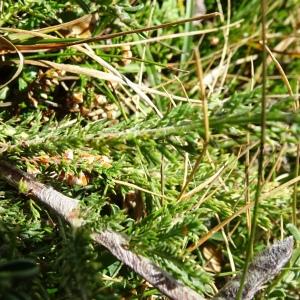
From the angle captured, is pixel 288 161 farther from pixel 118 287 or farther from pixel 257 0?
pixel 118 287

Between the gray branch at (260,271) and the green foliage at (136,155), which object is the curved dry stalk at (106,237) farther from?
the gray branch at (260,271)

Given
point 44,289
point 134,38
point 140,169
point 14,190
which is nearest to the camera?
point 44,289

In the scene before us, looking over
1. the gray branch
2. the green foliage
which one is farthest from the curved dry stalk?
the gray branch

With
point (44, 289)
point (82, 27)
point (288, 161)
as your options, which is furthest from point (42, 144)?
point (288, 161)

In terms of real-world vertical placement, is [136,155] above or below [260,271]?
above

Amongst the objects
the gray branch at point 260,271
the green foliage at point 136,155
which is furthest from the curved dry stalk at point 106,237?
the gray branch at point 260,271

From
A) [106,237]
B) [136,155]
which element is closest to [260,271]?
[106,237]

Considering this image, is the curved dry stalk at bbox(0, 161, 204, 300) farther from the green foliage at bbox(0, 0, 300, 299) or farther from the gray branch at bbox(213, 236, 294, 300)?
the gray branch at bbox(213, 236, 294, 300)

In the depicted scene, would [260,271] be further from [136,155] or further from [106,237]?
[136,155]
